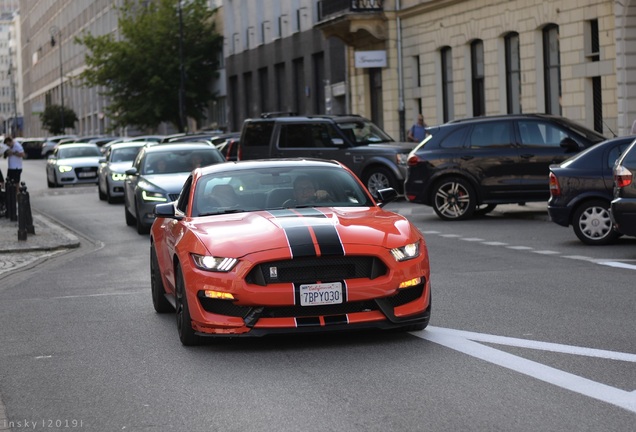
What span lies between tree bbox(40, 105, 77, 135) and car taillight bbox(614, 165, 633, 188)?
10386cm

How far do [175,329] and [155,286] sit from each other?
3.88 feet

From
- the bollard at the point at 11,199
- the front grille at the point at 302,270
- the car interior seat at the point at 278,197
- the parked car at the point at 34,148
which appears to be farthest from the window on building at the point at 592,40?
the parked car at the point at 34,148

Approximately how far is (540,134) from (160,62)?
163 ft

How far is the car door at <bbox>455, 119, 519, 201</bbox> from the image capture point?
23359mm

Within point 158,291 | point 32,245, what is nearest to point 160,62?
point 32,245

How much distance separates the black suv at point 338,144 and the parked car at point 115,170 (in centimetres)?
371

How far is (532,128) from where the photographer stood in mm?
23375

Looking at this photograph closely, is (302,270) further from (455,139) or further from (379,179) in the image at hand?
(379,179)

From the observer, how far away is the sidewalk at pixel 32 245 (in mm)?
19312

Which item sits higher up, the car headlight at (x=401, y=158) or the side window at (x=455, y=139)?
the side window at (x=455, y=139)

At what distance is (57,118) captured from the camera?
120 m

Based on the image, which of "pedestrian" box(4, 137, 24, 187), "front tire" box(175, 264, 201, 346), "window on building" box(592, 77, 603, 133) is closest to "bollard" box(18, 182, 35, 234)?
"pedestrian" box(4, 137, 24, 187)

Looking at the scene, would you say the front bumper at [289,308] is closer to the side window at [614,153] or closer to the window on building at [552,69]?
the side window at [614,153]

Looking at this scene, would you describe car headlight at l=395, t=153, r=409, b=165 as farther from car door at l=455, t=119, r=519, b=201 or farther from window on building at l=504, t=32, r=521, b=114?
window on building at l=504, t=32, r=521, b=114
